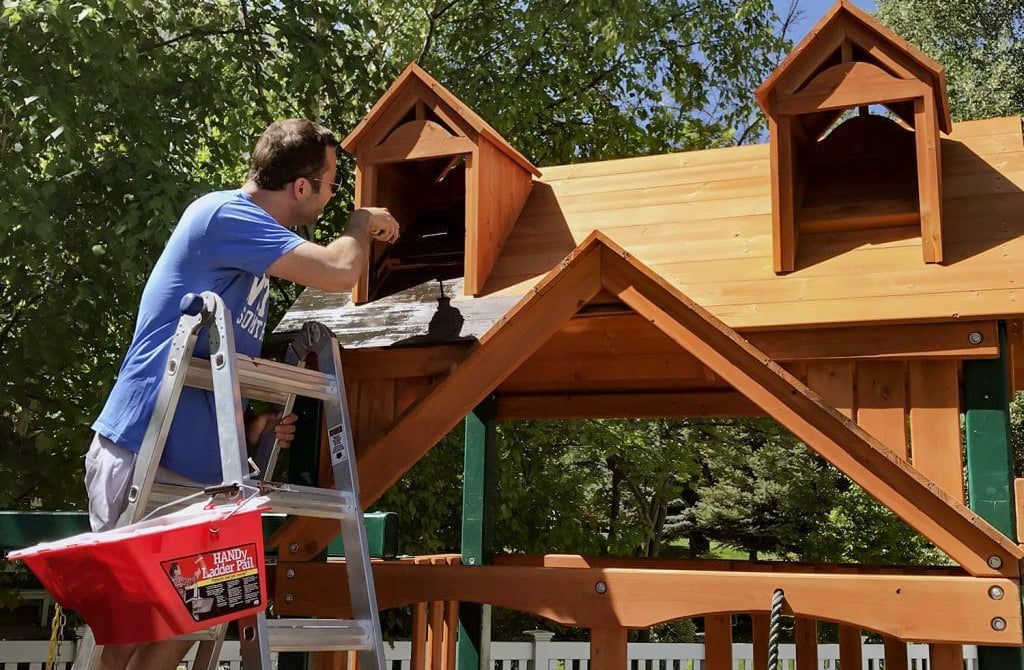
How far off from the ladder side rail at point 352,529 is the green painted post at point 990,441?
6.31 feet

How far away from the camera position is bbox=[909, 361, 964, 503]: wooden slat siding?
3.20m

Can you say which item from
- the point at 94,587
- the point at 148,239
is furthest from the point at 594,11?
the point at 94,587

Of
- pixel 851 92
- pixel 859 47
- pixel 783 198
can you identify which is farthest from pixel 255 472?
pixel 859 47

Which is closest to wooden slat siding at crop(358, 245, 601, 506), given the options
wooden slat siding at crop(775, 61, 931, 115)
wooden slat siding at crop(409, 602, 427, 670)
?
wooden slat siding at crop(775, 61, 931, 115)

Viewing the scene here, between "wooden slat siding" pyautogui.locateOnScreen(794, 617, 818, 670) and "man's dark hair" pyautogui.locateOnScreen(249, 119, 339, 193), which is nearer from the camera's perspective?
"man's dark hair" pyautogui.locateOnScreen(249, 119, 339, 193)

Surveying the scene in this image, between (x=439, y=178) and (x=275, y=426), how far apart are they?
201cm

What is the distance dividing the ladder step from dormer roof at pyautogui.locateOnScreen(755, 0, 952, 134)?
2.27m

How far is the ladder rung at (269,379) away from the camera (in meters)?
2.54

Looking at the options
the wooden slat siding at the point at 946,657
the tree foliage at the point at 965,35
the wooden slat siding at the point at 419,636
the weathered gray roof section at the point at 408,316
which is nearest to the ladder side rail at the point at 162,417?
the weathered gray roof section at the point at 408,316

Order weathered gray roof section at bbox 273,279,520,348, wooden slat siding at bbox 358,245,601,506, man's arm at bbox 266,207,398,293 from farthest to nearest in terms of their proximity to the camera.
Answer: weathered gray roof section at bbox 273,279,520,348 → wooden slat siding at bbox 358,245,601,506 → man's arm at bbox 266,207,398,293

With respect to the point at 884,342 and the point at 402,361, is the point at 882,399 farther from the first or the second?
the point at 402,361

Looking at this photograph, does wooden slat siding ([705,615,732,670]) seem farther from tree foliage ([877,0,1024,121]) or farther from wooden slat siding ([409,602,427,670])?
tree foliage ([877,0,1024,121])

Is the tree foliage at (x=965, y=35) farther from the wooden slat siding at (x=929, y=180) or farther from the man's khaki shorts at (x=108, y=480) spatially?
the man's khaki shorts at (x=108, y=480)

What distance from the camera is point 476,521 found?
5105 mm
